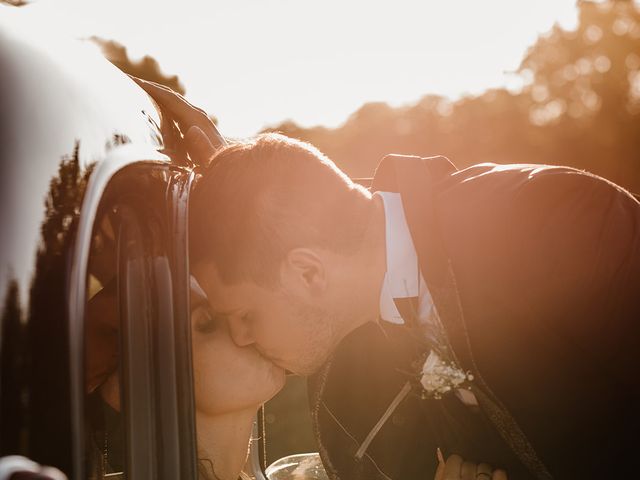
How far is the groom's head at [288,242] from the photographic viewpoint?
2.32 meters

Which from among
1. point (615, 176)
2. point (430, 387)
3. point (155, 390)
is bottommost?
point (615, 176)

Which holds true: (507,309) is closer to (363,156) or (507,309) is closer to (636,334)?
(636,334)

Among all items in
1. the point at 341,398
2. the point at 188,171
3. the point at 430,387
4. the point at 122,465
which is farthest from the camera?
the point at 341,398

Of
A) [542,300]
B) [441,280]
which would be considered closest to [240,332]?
[441,280]

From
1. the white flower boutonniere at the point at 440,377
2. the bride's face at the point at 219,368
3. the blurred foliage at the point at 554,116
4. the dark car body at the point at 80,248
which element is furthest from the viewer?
the blurred foliage at the point at 554,116

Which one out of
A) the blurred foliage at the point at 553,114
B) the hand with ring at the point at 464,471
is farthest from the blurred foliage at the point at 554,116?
the hand with ring at the point at 464,471

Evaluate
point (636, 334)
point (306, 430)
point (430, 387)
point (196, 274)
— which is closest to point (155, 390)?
point (196, 274)

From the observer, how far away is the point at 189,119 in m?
2.29

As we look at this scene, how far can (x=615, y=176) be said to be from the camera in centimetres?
2841

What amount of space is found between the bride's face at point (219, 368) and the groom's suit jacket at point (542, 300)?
1.92 feet

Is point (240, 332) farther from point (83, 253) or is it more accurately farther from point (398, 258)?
point (83, 253)

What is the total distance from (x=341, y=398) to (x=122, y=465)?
149 centimetres

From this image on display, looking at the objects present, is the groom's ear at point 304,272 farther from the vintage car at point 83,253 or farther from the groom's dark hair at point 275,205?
the vintage car at point 83,253

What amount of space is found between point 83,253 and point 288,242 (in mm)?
1298
